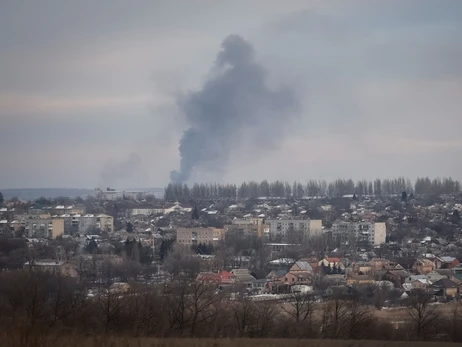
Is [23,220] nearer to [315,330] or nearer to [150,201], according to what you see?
[150,201]

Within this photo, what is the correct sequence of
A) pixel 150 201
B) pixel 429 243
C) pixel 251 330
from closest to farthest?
pixel 251 330 → pixel 429 243 → pixel 150 201

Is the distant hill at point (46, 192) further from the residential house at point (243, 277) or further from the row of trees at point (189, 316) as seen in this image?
the row of trees at point (189, 316)

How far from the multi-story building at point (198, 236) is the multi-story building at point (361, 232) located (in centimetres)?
520

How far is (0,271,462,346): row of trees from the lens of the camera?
1395cm

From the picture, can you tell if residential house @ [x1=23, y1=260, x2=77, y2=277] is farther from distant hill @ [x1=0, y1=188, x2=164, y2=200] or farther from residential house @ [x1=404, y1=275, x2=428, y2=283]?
distant hill @ [x1=0, y1=188, x2=164, y2=200]

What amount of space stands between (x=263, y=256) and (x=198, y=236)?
6834 mm

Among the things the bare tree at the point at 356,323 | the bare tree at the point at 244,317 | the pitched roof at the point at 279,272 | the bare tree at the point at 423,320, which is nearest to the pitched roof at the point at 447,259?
the pitched roof at the point at 279,272

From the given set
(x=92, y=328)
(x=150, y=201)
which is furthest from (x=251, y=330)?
(x=150, y=201)

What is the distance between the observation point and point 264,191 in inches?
2682

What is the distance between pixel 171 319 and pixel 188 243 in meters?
21.9

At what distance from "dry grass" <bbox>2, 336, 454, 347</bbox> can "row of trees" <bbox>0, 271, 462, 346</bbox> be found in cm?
91

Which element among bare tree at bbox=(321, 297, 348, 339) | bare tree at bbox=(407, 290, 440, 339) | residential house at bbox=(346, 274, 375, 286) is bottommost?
residential house at bbox=(346, 274, 375, 286)

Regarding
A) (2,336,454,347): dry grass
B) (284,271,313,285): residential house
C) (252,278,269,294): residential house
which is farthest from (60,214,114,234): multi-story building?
(2,336,454,347): dry grass

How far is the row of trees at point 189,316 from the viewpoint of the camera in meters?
14.0
